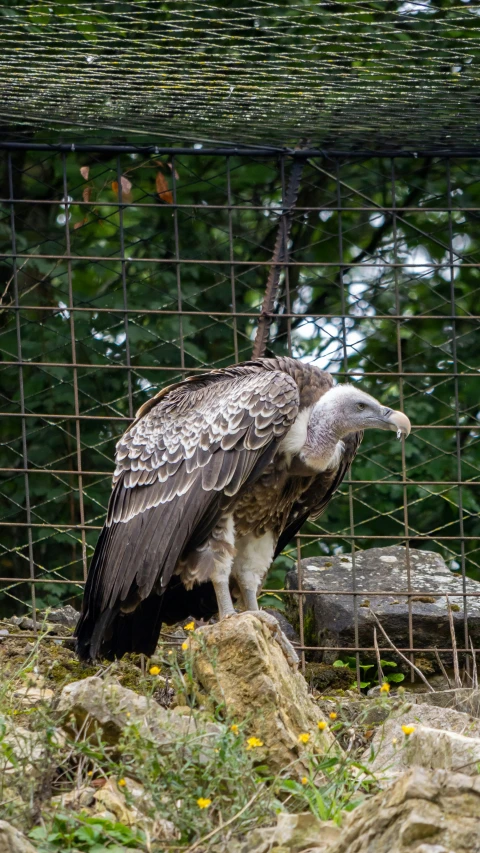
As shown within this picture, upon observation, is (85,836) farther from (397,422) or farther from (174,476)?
(397,422)

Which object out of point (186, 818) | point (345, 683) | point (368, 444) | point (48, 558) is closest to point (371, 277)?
point (368, 444)

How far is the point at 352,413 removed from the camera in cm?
625

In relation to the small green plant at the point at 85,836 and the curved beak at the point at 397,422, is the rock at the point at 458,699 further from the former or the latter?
the small green plant at the point at 85,836

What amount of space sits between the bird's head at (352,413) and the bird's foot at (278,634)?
114 centimetres

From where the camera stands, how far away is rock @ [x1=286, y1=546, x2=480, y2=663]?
705 centimetres

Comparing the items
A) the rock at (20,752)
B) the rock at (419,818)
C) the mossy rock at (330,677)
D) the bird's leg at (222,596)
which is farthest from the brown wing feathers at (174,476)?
the rock at (419,818)

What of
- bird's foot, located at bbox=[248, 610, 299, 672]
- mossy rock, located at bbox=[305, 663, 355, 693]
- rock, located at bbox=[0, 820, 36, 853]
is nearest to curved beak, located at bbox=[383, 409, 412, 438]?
bird's foot, located at bbox=[248, 610, 299, 672]

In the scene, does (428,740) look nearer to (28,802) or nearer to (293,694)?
(293,694)

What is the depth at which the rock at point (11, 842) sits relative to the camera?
324 centimetres

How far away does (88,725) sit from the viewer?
4.30 metres

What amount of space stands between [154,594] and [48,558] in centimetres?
320

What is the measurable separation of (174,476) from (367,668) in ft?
5.80

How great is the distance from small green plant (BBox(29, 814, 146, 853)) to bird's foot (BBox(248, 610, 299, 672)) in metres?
1.76

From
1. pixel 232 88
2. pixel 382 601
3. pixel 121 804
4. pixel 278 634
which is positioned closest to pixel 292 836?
pixel 121 804
